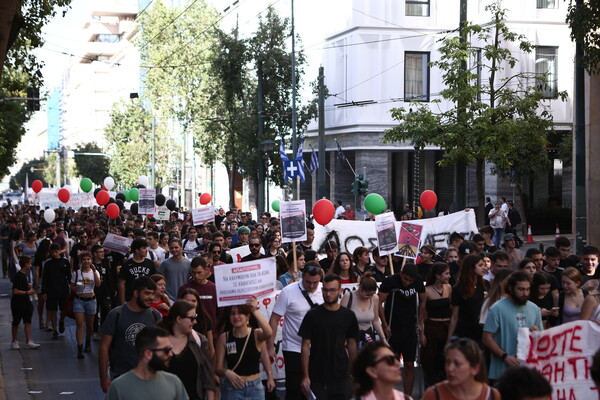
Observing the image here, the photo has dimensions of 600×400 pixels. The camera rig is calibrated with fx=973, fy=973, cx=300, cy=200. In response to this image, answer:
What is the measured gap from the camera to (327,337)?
7.79 metres

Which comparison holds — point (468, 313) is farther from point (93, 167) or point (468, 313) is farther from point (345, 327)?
point (93, 167)

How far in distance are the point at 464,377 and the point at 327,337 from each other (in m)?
2.81

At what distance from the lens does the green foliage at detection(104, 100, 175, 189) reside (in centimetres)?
6331

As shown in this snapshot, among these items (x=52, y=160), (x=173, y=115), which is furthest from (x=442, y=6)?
(x=52, y=160)

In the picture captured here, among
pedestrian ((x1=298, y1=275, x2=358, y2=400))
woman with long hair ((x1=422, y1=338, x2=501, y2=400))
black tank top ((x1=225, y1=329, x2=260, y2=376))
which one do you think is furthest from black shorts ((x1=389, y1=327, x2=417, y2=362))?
woman with long hair ((x1=422, y1=338, x2=501, y2=400))

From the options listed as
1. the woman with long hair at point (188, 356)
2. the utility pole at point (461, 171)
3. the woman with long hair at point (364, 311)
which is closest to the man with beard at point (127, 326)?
the woman with long hair at point (188, 356)

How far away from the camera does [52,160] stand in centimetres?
13650

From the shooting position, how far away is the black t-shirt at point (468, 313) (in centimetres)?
925

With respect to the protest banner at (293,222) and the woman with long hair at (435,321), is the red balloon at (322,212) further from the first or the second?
the woman with long hair at (435,321)

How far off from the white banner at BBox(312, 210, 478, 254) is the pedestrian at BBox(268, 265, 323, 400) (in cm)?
858

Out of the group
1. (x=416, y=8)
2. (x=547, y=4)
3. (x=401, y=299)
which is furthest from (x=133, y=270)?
(x=416, y=8)

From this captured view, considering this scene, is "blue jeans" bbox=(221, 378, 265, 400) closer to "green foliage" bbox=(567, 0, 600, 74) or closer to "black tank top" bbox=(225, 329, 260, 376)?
"black tank top" bbox=(225, 329, 260, 376)

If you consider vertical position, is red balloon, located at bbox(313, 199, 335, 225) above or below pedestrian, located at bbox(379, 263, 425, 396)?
above

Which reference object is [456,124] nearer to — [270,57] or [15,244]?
[15,244]
